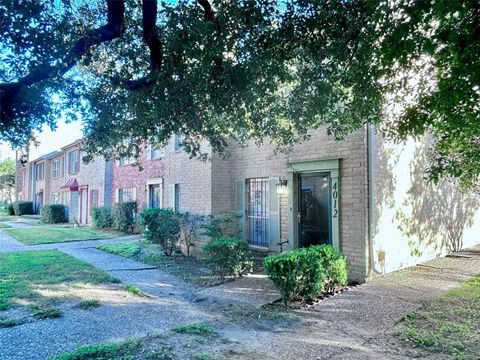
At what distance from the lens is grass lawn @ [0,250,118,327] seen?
21.7 ft

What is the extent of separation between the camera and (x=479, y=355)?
13.7ft

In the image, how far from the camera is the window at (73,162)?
2782 centimetres

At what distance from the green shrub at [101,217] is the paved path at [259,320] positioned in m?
13.0

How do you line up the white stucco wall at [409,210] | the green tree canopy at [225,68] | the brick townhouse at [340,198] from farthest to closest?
the white stucco wall at [409,210]
the brick townhouse at [340,198]
the green tree canopy at [225,68]

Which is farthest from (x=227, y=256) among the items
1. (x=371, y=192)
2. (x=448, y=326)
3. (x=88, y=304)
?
(x=448, y=326)

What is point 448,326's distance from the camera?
16.5 feet

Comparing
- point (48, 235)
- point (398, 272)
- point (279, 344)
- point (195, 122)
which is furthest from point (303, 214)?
point (48, 235)

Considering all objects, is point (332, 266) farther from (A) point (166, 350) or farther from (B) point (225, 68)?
(B) point (225, 68)

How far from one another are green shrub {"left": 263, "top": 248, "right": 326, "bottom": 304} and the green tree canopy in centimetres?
241

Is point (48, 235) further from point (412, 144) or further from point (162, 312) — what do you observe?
point (412, 144)

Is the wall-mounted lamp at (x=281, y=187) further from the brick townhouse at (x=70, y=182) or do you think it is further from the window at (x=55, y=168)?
the window at (x=55, y=168)

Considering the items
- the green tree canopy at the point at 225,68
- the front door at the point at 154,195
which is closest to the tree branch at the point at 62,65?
the green tree canopy at the point at 225,68

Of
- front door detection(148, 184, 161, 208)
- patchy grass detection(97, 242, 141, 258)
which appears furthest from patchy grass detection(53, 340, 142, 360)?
front door detection(148, 184, 161, 208)

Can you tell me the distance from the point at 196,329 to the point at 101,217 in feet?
58.4
